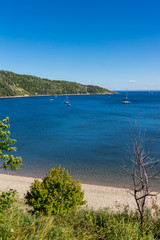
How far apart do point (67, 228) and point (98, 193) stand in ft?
30.9

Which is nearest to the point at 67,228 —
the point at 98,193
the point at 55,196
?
the point at 55,196

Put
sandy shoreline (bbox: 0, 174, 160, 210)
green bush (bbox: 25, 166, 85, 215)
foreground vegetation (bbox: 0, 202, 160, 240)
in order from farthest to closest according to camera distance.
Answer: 1. sandy shoreline (bbox: 0, 174, 160, 210)
2. green bush (bbox: 25, 166, 85, 215)
3. foreground vegetation (bbox: 0, 202, 160, 240)

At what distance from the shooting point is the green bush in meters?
9.16

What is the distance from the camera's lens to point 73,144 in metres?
34.5

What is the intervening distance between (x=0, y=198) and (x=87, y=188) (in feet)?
35.6

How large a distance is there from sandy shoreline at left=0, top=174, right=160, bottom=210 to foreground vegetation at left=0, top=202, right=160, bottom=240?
4.63 m

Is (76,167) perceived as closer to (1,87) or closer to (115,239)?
(115,239)

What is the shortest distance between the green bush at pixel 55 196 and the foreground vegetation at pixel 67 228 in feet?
1.44

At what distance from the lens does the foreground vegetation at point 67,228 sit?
629 cm

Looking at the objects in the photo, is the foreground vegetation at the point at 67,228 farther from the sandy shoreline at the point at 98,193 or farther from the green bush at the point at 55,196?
the sandy shoreline at the point at 98,193

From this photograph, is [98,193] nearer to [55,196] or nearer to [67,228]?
[55,196]

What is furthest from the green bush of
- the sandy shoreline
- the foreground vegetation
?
the sandy shoreline

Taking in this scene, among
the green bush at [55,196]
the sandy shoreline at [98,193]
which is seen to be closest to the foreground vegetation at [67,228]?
the green bush at [55,196]

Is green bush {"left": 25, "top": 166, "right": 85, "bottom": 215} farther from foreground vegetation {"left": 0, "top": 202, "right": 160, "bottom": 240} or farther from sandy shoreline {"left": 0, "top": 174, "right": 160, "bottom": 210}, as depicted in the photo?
sandy shoreline {"left": 0, "top": 174, "right": 160, "bottom": 210}
